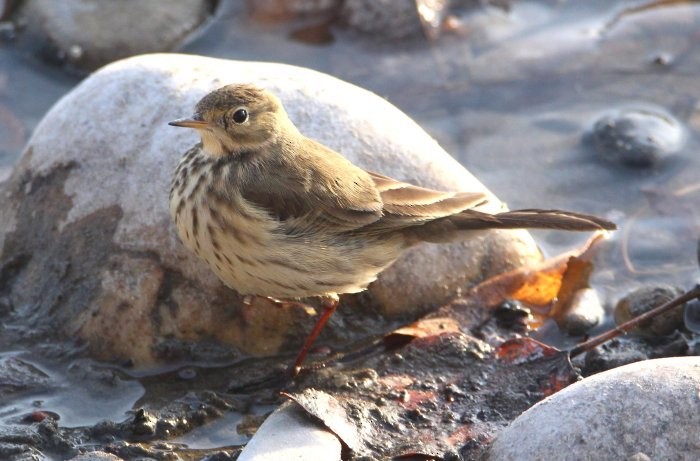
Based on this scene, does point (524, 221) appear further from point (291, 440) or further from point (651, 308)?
point (291, 440)

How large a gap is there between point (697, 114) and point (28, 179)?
5.02m

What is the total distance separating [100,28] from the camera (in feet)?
29.4

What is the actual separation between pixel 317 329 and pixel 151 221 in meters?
1.11

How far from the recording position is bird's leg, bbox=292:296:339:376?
18.7 ft

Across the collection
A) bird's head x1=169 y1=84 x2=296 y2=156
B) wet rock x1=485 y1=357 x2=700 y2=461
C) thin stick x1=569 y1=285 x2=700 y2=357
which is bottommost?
thin stick x1=569 y1=285 x2=700 y2=357

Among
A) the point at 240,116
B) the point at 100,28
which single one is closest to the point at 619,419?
the point at 240,116

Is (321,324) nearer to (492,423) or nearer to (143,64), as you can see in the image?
(492,423)

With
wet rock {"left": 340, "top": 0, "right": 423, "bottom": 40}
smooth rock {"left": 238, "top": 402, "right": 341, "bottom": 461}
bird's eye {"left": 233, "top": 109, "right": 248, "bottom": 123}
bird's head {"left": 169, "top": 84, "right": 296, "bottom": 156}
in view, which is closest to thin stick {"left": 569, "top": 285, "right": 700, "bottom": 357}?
smooth rock {"left": 238, "top": 402, "right": 341, "bottom": 461}

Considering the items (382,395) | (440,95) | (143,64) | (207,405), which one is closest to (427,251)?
(382,395)

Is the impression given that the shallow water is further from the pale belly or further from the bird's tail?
the pale belly

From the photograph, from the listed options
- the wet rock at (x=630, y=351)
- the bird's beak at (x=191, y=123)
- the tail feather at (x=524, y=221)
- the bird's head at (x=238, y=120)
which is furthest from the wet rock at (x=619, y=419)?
the bird's beak at (x=191, y=123)

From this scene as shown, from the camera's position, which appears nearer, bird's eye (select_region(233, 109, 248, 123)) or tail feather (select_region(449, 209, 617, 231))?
bird's eye (select_region(233, 109, 248, 123))

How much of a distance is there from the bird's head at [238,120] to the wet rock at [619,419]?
6.96 feet

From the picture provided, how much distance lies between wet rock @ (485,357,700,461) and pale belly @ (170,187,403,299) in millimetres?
1378
